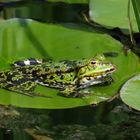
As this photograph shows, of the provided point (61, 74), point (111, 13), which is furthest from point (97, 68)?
point (111, 13)

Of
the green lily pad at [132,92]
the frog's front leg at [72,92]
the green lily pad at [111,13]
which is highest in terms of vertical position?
the green lily pad at [111,13]

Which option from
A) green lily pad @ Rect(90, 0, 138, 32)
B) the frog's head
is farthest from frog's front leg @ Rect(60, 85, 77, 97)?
green lily pad @ Rect(90, 0, 138, 32)

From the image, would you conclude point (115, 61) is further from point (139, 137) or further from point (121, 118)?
point (139, 137)

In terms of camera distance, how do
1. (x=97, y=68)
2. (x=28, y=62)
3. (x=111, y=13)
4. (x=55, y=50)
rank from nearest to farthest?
(x=97, y=68), (x=28, y=62), (x=55, y=50), (x=111, y=13)

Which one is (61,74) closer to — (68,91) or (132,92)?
(68,91)

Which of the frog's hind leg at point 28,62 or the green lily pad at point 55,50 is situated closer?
the green lily pad at point 55,50

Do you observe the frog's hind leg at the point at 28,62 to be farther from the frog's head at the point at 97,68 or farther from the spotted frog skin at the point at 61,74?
the frog's head at the point at 97,68

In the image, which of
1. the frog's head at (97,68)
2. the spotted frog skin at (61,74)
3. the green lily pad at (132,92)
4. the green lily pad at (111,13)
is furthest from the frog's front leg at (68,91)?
the green lily pad at (111,13)
